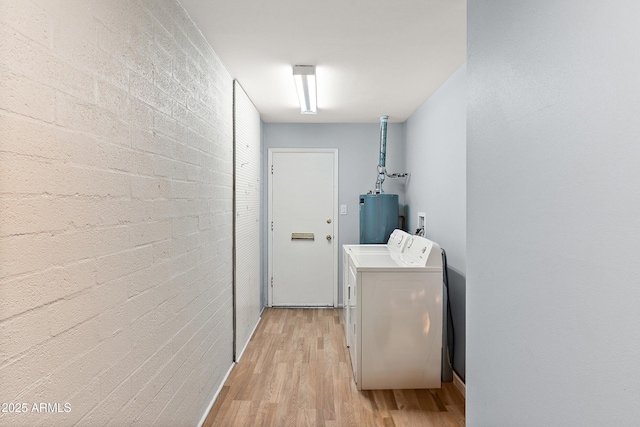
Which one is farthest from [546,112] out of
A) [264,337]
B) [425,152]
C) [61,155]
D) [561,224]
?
[264,337]

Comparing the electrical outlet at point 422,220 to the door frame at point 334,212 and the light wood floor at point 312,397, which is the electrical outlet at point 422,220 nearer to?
the door frame at point 334,212

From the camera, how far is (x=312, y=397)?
2.64m

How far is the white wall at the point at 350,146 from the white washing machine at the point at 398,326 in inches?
83.0

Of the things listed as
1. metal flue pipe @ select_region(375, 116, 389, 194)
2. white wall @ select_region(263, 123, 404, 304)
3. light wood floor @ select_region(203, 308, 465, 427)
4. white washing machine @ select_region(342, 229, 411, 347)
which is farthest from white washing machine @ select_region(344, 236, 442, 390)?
white wall @ select_region(263, 123, 404, 304)

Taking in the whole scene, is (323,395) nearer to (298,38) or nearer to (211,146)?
(211,146)

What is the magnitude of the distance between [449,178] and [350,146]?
6.39 feet

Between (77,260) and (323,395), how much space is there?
2.05 metres

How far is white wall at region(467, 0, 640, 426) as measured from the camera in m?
0.85

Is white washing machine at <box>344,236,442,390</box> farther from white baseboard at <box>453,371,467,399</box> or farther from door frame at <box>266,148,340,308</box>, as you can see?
door frame at <box>266,148,340,308</box>

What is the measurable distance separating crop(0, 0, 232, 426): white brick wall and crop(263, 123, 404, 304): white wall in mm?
2580

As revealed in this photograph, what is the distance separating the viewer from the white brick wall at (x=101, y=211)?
3.00 feet

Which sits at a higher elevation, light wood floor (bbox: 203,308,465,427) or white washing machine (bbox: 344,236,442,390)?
white washing machine (bbox: 344,236,442,390)

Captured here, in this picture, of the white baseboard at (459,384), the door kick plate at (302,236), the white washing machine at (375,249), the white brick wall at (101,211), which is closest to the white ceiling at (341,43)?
the white brick wall at (101,211)

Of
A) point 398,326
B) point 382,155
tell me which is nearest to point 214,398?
point 398,326
